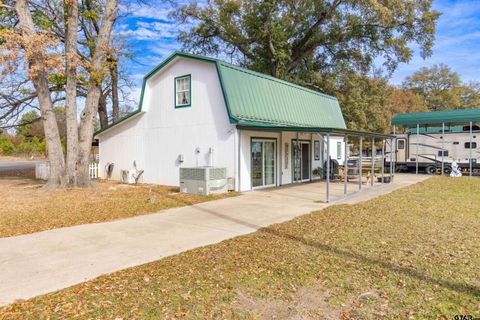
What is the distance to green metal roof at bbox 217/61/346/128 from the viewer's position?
500 inches

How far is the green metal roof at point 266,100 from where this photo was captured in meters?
12.7

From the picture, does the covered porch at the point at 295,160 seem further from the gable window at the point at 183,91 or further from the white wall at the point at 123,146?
the white wall at the point at 123,146

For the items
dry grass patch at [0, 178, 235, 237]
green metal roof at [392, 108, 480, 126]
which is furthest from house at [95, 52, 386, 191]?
green metal roof at [392, 108, 480, 126]

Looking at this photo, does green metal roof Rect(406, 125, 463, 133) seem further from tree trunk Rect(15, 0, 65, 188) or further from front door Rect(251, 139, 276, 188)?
tree trunk Rect(15, 0, 65, 188)

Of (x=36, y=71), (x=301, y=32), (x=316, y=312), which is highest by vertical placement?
(x=301, y=32)

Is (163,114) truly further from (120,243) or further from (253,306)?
(253,306)

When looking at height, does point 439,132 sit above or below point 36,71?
below

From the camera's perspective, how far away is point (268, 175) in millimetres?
14000

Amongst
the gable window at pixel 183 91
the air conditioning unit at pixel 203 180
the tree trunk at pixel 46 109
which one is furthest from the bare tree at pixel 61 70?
the air conditioning unit at pixel 203 180

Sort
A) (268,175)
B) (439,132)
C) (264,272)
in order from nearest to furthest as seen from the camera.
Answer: (264,272)
(268,175)
(439,132)

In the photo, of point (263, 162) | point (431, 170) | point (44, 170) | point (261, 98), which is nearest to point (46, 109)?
point (44, 170)

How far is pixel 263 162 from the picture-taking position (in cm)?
1370

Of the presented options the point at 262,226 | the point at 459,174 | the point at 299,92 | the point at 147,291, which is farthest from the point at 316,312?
the point at 459,174

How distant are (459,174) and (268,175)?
1336 centimetres
